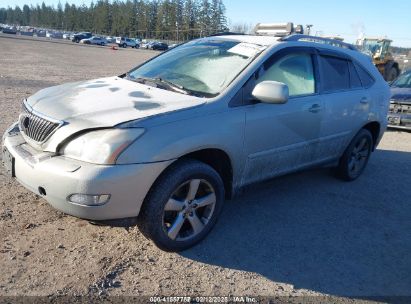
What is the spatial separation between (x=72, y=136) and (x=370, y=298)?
101 inches

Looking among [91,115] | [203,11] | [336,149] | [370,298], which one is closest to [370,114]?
[336,149]

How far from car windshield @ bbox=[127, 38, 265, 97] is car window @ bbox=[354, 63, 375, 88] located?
1972 millimetres

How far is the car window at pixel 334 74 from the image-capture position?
4805 mm

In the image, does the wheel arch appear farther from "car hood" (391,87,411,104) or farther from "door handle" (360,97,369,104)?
"car hood" (391,87,411,104)

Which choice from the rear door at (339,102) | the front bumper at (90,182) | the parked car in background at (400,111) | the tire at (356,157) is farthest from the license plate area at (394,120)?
the front bumper at (90,182)

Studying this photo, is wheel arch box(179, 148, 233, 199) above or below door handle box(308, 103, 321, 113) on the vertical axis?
below

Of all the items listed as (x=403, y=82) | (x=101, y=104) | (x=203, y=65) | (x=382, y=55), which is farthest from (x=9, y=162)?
(x=382, y=55)

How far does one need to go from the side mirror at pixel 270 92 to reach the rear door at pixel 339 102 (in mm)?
1187

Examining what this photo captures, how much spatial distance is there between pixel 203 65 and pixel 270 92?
0.86 meters

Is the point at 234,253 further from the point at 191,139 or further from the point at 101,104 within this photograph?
the point at 101,104

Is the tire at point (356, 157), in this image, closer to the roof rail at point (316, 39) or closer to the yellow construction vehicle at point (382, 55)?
the roof rail at point (316, 39)

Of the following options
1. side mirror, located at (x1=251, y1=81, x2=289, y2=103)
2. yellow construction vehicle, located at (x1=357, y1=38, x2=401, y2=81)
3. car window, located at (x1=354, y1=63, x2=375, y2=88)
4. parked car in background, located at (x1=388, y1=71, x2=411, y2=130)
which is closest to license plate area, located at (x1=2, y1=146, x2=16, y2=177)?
side mirror, located at (x1=251, y1=81, x2=289, y2=103)

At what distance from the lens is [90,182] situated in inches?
112

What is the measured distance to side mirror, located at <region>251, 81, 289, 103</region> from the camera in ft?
11.9
